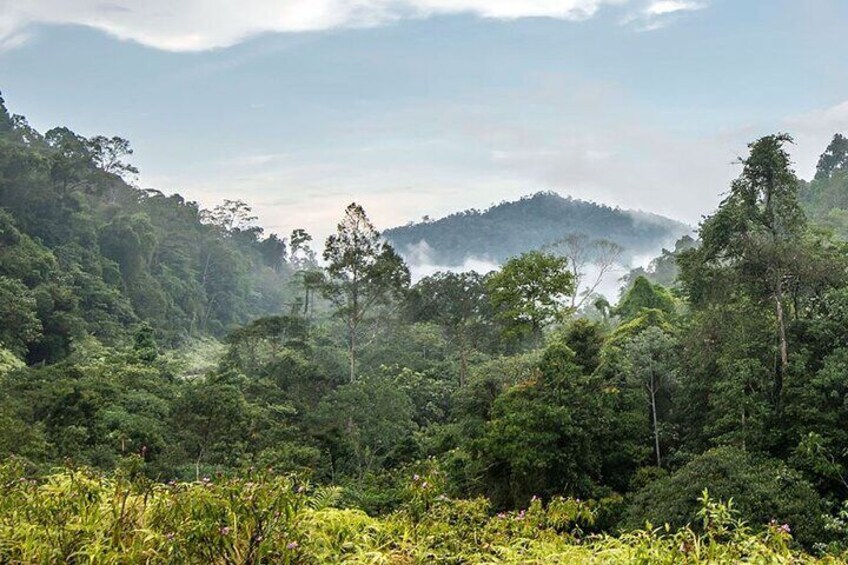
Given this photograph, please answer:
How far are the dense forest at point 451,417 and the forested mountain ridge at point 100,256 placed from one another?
19 centimetres

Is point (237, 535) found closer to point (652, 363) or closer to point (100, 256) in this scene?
point (652, 363)

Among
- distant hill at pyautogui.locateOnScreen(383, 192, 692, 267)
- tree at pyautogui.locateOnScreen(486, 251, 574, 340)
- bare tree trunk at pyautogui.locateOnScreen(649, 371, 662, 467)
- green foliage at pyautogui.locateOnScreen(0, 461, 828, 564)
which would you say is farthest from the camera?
distant hill at pyautogui.locateOnScreen(383, 192, 692, 267)

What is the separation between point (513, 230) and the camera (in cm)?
8669

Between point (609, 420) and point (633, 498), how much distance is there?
1.52 m

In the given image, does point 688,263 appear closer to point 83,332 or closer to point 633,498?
point 633,498

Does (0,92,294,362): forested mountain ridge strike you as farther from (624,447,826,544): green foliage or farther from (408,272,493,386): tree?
(624,447,826,544): green foliage

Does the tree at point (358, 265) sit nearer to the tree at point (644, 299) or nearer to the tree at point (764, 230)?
the tree at point (644, 299)

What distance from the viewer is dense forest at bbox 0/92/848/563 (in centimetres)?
208

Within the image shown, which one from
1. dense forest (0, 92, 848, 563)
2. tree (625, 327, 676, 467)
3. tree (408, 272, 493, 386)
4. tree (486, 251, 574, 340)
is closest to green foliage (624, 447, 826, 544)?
dense forest (0, 92, 848, 563)

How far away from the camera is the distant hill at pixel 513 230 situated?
86062 mm

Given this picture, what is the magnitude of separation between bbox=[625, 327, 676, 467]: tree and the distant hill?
72072 mm

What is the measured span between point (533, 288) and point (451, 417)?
13.5 feet

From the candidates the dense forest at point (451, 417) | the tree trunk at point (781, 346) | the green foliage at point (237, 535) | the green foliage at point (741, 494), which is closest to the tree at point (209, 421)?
the dense forest at point (451, 417)

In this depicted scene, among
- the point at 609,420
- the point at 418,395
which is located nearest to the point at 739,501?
the point at 609,420
